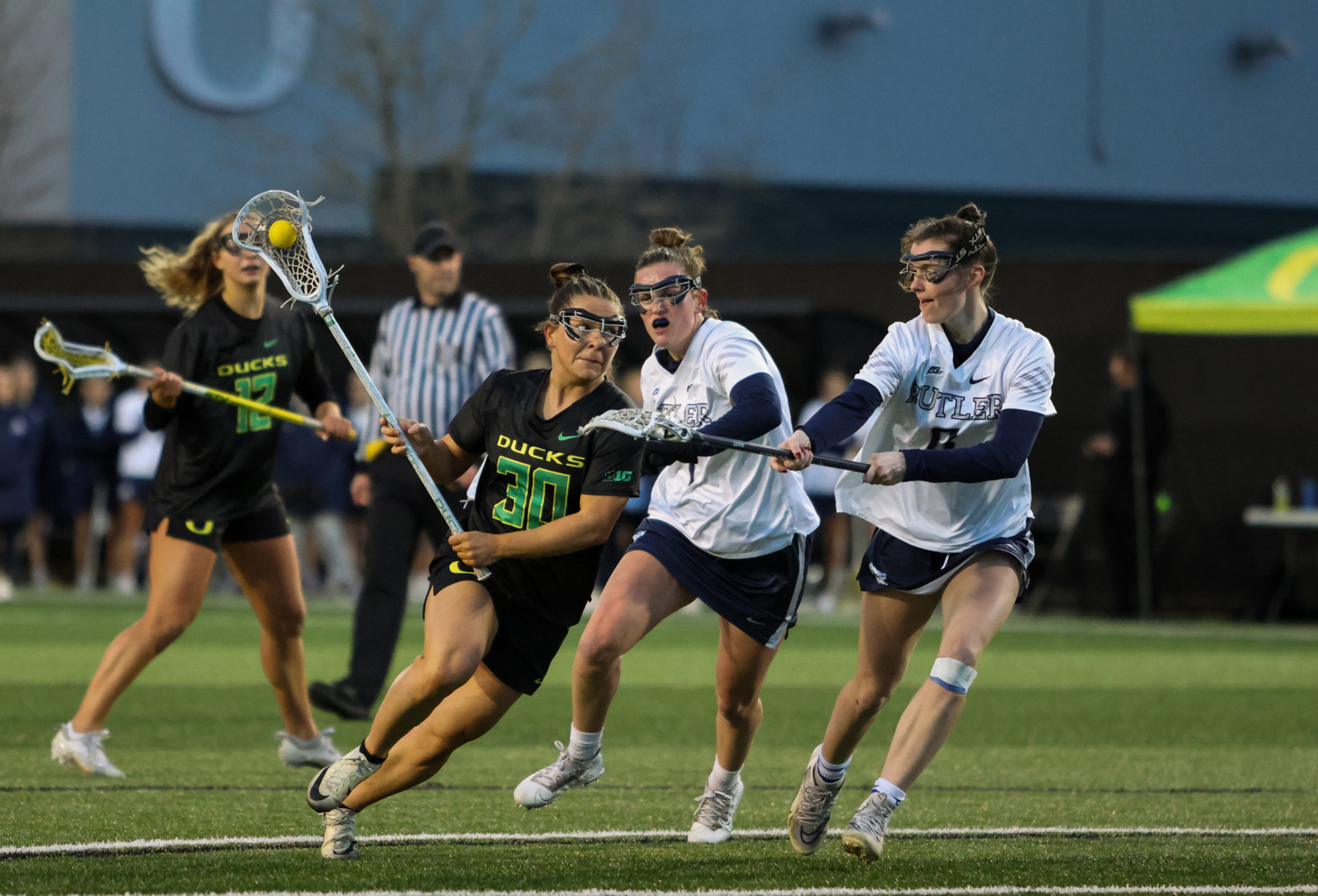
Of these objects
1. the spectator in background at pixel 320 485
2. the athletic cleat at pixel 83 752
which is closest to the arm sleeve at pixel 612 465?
the athletic cleat at pixel 83 752

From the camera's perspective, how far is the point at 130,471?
17.0m

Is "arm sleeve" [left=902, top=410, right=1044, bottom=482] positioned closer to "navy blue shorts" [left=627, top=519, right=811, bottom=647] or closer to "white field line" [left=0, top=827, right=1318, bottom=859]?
"navy blue shorts" [left=627, top=519, right=811, bottom=647]

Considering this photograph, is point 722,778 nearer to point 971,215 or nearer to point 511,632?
point 511,632

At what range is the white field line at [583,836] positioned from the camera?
17.3 ft

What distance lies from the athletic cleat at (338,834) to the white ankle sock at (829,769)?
1.44 meters

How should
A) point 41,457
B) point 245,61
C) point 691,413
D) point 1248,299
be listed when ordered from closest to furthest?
1. point 691,413
2. point 1248,299
3. point 41,457
4. point 245,61

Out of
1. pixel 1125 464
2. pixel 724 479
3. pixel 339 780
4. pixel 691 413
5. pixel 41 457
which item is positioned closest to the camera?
pixel 339 780

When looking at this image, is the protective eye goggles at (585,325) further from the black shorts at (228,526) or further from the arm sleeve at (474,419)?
the black shorts at (228,526)

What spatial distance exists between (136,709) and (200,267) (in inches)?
117

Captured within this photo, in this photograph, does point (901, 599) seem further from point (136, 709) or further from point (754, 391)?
point (136, 709)

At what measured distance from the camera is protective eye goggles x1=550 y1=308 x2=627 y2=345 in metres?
5.33

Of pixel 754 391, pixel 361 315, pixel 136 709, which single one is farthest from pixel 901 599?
pixel 361 315

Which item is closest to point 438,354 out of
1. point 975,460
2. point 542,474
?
point 542,474

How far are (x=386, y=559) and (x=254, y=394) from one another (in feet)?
4.91
